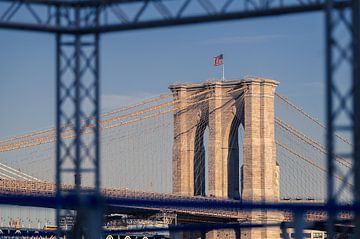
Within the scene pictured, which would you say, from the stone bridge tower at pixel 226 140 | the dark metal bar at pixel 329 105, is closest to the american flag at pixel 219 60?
the stone bridge tower at pixel 226 140

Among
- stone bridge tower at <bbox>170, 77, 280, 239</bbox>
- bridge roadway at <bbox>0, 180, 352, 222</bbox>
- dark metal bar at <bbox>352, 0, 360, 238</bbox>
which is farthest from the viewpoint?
stone bridge tower at <bbox>170, 77, 280, 239</bbox>

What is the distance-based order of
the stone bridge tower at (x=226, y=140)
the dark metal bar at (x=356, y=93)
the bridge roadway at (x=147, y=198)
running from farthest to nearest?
the stone bridge tower at (x=226, y=140) → the bridge roadway at (x=147, y=198) → the dark metal bar at (x=356, y=93)

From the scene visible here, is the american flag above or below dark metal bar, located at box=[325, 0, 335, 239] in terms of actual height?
above

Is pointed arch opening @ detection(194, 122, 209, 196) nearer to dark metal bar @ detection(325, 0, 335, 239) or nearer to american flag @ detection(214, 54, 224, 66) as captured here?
american flag @ detection(214, 54, 224, 66)

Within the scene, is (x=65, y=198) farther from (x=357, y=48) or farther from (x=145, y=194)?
(x=145, y=194)

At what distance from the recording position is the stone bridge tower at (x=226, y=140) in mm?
97438

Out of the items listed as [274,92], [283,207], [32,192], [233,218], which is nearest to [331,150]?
[283,207]

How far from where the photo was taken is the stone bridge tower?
97.4 meters

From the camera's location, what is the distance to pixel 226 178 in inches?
3969

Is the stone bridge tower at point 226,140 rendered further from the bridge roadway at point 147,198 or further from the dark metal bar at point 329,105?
the dark metal bar at point 329,105

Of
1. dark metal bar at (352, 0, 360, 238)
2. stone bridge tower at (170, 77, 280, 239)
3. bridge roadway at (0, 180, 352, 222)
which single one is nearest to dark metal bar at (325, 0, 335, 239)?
dark metal bar at (352, 0, 360, 238)

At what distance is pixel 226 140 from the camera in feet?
332

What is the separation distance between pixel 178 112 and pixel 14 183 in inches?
1112

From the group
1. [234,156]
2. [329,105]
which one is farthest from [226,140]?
[329,105]
